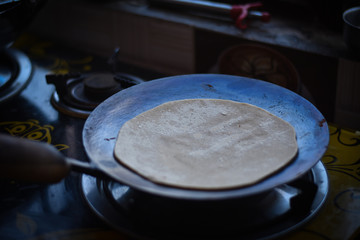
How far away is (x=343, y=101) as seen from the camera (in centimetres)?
177

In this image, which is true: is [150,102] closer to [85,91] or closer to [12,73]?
[85,91]

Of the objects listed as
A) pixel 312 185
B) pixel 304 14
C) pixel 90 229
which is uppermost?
pixel 304 14

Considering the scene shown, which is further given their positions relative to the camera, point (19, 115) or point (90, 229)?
point (19, 115)

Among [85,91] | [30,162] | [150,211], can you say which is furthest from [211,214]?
[85,91]

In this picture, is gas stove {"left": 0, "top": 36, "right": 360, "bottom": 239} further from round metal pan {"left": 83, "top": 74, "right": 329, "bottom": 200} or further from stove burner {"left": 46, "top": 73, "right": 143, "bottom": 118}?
stove burner {"left": 46, "top": 73, "right": 143, "bottom": 118}

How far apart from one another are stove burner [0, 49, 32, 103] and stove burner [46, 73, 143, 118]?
125 mm

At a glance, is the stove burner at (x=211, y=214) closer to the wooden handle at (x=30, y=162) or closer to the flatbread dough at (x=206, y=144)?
the flatbread dough at (x=206, y=144)

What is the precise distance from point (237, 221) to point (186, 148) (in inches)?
10.2

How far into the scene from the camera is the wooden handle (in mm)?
933

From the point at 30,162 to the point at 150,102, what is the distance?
58 centimetres

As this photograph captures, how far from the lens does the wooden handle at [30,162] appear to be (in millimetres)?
933

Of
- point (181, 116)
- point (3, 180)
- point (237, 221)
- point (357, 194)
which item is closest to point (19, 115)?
point (3, 180)

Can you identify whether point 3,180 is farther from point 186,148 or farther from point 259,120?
point 259,120

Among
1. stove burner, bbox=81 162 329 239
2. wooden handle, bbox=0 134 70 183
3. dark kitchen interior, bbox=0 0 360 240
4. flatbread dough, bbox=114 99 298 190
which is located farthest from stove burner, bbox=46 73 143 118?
wooden handle, bbox=0 134 70 183
